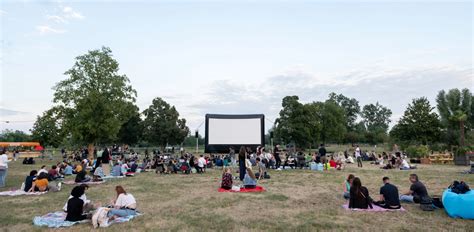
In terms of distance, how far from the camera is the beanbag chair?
6.02 metres

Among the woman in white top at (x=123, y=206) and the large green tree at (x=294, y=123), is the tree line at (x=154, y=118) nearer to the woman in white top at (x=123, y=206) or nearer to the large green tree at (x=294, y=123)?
the large green tree at (x=294, y=123)

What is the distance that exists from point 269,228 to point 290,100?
3918 cm

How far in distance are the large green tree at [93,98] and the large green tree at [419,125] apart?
30.3 metres

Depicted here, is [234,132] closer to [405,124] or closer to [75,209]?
[405,124]

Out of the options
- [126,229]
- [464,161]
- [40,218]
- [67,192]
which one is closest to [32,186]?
[67,192]

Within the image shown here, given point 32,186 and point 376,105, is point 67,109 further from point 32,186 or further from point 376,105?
point 376,105

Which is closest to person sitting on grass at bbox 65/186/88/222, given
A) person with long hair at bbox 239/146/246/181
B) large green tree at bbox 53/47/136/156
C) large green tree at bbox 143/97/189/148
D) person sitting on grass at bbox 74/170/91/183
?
person sitting on grass at bbox 74/170/91/183

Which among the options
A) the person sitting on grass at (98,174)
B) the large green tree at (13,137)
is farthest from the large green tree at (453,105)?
the large green tree at (13,137)

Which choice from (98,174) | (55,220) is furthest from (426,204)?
(98,174)

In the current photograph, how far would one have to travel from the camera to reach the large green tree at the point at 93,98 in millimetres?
26172

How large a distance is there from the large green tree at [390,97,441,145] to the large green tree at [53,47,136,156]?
30300 mm

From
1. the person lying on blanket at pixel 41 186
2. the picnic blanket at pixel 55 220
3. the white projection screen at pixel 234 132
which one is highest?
the white projection screen at pixel 234 132

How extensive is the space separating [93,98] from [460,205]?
2609 cm

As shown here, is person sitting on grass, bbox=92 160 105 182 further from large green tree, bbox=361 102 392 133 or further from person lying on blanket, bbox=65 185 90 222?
large green tree, bbox=361 102 392 133
